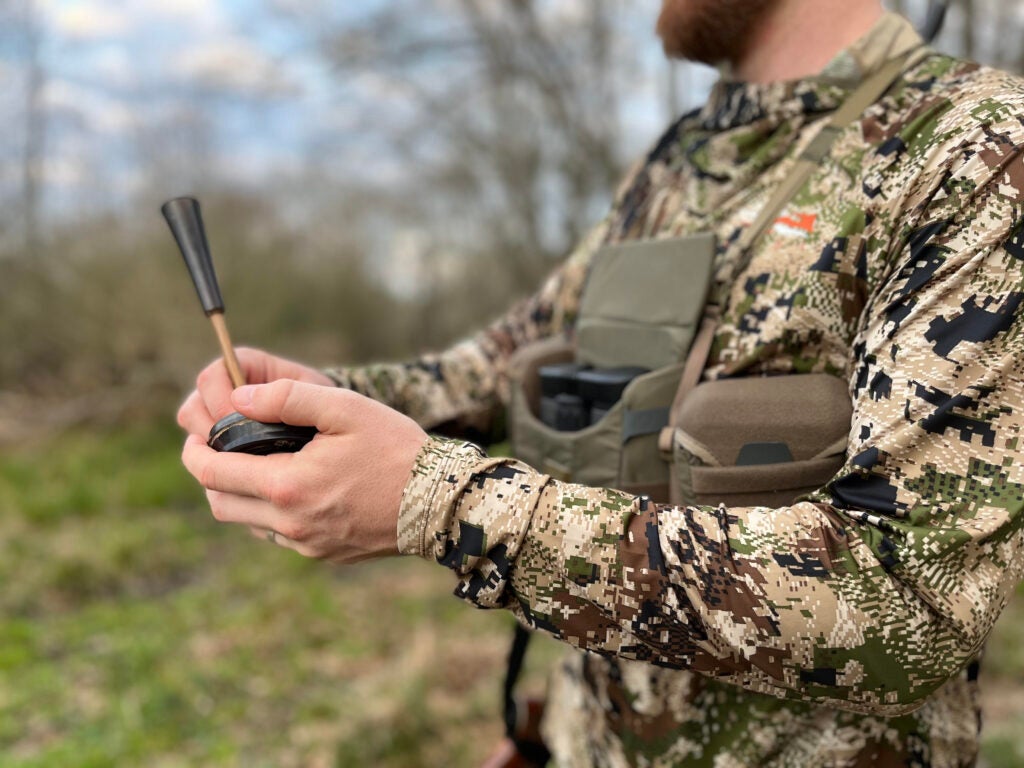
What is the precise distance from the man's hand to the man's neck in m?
1.11

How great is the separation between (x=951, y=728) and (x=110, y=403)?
9.94 m

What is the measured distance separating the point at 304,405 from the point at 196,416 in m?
0.46

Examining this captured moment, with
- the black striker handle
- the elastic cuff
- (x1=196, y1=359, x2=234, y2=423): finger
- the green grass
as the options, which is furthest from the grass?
the elastic cuff

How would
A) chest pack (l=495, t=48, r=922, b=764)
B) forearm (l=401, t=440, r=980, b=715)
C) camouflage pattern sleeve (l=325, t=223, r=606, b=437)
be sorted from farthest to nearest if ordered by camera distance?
camouflage pattern sleeve (l=325, t=223, r=606, b=437) → chest pack (l=495, t=48, r=922, b=764) → forearm (l=401, t=440, r=980, b=715)

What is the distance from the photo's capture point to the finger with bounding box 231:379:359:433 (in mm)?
1062

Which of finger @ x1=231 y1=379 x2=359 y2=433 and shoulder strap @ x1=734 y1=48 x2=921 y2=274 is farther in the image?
shoulder strap @ x1=734 y1=48 x2=921 y2=274

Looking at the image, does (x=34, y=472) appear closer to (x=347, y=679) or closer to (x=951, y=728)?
(x=347, y=679)

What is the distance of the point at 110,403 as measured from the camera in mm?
9594

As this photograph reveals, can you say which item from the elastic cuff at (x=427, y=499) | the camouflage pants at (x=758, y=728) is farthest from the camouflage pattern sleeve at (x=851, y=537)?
the camouflage pants at (x=758, y=728)

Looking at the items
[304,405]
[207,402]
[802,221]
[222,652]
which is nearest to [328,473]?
[304,405]

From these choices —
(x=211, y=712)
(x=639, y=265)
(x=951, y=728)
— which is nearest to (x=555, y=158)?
(x=211, y=712)

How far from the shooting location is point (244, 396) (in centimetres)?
110

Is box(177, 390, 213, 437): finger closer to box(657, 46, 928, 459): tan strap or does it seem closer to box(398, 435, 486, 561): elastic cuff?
box(398, 435, 486, 561): elastic cuff

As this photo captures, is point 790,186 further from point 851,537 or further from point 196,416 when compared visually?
point 196,416
